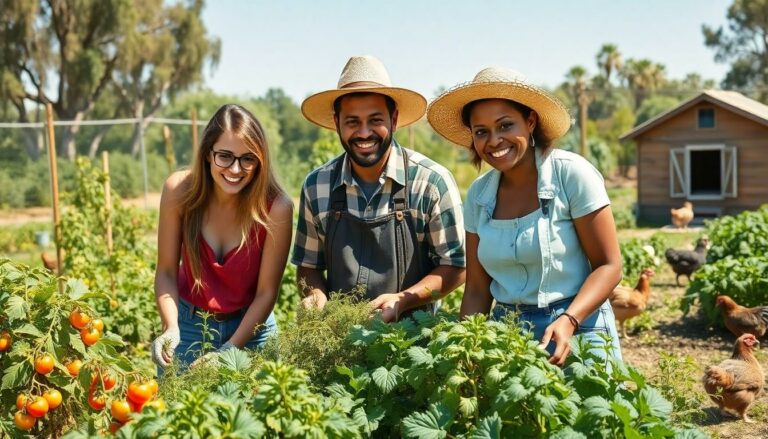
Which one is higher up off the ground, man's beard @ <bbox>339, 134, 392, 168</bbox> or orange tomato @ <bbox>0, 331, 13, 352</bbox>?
man's beard @ <bbox>339, 134, 392, 168</bbox>

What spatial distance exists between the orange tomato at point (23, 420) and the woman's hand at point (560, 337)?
1.56 meters

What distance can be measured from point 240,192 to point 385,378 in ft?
4.43

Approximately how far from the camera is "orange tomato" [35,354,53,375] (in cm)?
229

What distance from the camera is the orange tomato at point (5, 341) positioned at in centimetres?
234

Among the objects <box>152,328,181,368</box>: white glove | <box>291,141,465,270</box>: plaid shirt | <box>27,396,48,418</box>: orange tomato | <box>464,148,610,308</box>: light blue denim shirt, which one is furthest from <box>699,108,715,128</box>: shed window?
<box>27,396,48,418</box>: orange tomato

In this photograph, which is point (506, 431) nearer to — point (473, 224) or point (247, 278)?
point (473, 224)

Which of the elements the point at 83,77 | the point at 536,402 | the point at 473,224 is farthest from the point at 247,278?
the point at 83,77

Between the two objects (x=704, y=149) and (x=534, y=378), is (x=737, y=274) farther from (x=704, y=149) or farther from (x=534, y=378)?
(x=704, y=149)

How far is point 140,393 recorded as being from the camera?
2.08 metres

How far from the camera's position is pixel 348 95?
3.24m

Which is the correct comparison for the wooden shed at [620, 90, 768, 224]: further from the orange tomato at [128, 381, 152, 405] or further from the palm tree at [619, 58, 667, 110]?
the palm tree at [619, 58, 667, 110]

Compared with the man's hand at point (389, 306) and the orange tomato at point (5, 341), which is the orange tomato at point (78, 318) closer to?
the orange tomato at point (5, 341)

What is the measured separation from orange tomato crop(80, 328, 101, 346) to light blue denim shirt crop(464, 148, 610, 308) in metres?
1.34

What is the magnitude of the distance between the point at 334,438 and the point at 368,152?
149 cm
